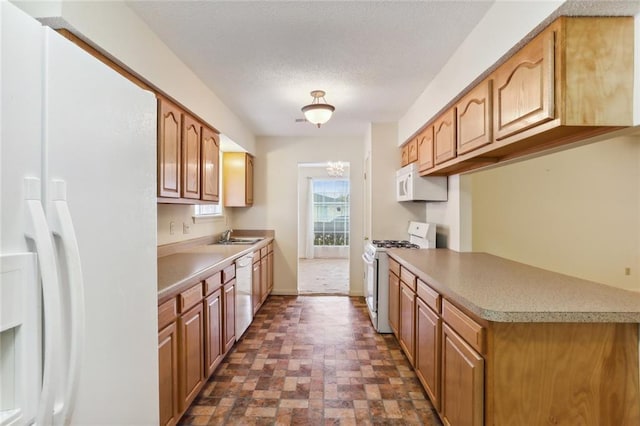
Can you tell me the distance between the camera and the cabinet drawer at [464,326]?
1.46m

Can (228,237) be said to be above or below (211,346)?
above

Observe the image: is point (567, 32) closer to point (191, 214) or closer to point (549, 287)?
point (549, 287)

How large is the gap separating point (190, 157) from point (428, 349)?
233 centimetres

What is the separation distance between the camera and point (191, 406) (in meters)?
2.22

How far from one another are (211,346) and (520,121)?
246 cm

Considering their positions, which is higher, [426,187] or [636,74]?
[636,74]

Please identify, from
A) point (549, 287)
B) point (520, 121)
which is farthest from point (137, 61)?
point (549, 287)

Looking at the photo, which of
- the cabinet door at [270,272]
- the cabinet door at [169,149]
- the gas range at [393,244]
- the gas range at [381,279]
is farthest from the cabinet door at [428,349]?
the cabinet door at [270,272]

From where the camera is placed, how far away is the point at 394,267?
3285 mm

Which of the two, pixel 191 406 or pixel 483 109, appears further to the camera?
pixel 191 406

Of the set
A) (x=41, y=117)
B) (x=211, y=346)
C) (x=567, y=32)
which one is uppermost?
(x=567, y=32)

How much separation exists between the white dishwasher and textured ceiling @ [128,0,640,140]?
1.70m

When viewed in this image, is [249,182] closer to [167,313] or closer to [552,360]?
[167,313]

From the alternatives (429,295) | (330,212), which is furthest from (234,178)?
(330,212)
